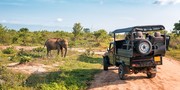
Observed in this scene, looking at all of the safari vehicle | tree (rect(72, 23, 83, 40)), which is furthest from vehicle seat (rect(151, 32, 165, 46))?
tree (rect(72, 23, 83, 40))

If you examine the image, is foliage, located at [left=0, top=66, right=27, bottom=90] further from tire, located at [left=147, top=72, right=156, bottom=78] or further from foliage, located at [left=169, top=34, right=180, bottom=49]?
foliage, located at [left=169, top=34, right=180, bottom=49]

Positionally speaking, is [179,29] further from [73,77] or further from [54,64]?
[73,77]

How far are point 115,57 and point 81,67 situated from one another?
334 cm

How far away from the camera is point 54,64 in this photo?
19734 mm

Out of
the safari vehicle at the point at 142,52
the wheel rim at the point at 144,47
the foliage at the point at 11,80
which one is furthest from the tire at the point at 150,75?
the foliage at the point at 11,80

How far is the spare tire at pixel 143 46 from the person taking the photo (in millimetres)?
14234

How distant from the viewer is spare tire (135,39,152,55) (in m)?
14.2

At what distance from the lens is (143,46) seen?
46.9 feet

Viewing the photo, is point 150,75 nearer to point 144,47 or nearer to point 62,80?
point 144,47

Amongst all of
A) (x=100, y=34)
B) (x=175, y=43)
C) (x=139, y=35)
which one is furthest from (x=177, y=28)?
(x=139, y=35)

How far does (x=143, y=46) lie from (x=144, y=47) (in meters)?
0.08

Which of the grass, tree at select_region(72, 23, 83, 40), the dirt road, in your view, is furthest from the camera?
tree at select_region(72, 23, 83, 40)

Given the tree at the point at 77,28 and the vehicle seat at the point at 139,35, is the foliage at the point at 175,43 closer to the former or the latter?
the tree at the point at 77,28

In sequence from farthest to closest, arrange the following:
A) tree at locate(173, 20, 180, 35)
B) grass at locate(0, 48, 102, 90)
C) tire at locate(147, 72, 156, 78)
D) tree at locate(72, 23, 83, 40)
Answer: tree at locate(72, 23, 83, 40), tree at locate(173, 20, 180, 35), tire at locate(147, 72, 156, 78), grass at locate(0, 48, 102, 90)
